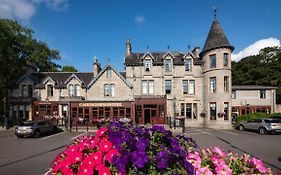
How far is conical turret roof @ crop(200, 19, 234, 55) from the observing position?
30587mm

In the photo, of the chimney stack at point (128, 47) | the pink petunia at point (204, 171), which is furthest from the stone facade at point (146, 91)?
the pink petunia at point (204, 171)

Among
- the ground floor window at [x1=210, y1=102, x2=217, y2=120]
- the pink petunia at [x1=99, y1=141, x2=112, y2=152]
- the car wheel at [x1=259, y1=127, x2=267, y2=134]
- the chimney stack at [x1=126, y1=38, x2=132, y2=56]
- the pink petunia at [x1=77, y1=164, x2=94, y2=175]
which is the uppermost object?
the chimney stack at [x1=126, y1=38, x2=132, y2=56]

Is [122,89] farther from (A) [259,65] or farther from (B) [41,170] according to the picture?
(A) [259,65]

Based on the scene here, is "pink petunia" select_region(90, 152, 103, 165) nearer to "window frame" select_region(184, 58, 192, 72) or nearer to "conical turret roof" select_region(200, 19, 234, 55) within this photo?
"conical turret roof" select_region(200, 19, 234, 55)

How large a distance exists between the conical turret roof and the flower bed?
29.2 m

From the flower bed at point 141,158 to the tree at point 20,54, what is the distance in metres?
35.5

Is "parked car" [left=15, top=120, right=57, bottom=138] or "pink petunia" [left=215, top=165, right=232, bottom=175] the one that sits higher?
"pink petunia" [left=215, top=165, right=232, bottom=175]

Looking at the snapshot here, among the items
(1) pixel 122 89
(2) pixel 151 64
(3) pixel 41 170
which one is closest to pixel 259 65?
(2) pixel 151 64

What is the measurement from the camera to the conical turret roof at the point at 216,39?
30587mm

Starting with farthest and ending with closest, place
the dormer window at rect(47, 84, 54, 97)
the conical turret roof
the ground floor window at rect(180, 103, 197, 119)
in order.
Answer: the dormer window at rect(47, 84, 54, 97) → the ground floor window at rect(180, 103, 197, 119) → the conical turret roof

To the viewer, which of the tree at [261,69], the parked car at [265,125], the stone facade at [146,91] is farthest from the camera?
the tree at [261,69]

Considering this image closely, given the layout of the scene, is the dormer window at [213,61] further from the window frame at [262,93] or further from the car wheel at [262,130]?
the window frame at [262,93]

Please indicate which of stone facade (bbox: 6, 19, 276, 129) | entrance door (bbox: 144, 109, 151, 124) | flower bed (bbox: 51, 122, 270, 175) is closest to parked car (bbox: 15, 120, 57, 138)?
Result: stone facade (bbox: 6, 19, 276, 129)

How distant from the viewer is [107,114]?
32.6 meters
